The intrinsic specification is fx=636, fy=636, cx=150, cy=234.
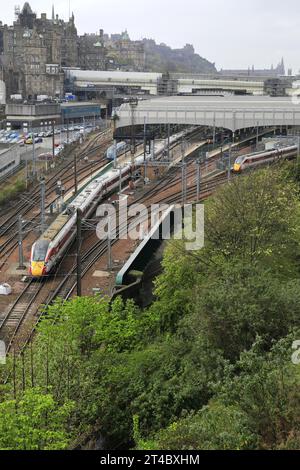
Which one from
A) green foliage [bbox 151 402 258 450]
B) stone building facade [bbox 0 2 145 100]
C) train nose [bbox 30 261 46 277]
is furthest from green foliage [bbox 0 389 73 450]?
stone building facade [bbox 0 2 145 100]

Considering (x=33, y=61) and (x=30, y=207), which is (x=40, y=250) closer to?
(x=30, y=207)

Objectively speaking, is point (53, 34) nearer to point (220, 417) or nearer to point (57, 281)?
point (57, 281)

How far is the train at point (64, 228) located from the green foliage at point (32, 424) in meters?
13.1

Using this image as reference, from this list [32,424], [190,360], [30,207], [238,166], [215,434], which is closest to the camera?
[215,434]

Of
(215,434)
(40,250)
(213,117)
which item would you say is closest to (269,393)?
(215,434)

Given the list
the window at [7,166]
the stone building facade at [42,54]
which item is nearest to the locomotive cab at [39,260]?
the window at [7,166]

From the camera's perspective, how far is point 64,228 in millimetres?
25188

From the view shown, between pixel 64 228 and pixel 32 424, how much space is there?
53.9ft

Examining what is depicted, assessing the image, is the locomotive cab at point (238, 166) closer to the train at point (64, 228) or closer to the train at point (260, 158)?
the train at point (260, 158)

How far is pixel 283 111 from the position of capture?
4456cm

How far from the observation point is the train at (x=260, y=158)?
116 ft

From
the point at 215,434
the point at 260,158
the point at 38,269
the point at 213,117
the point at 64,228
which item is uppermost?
the point at 213,117

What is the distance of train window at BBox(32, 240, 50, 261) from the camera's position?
2269 centimetres

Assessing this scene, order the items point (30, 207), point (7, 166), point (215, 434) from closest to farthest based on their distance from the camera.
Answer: point (215, 434)
point (30, 207)
point (7, 166)
